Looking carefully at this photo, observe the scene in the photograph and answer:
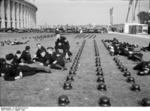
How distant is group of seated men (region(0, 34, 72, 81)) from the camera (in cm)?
887

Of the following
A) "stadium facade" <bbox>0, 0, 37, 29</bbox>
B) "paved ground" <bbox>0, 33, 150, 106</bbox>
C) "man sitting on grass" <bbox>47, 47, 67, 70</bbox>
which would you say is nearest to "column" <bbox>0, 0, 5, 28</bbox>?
"stadium facade" <bbox>0, 0, 37, 29</bbox>

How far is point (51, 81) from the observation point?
28.3 feet

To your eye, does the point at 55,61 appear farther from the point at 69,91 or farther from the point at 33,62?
the point at 69,91

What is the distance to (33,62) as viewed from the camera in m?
12.4

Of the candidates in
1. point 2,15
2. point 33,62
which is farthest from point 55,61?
point 2,15

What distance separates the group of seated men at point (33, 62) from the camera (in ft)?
29.1

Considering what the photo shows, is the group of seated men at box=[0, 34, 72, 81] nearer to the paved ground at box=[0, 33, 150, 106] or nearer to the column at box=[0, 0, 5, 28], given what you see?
the paved ground at box=[0, 33, 150, 106]

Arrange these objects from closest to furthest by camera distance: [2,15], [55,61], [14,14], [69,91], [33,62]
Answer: [69,91], [55,61], [33,62], [2,15], [14,14]

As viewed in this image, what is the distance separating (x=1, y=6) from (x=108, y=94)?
242 ft

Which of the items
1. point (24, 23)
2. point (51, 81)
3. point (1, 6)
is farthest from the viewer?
point (24, 23)

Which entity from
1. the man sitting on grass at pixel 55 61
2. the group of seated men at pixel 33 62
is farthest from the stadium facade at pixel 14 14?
the man sitting on grass at pixel 55 61

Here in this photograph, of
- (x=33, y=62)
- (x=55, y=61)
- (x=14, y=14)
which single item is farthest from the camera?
(x=14, y=14)

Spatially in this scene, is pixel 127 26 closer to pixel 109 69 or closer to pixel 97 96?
pixel 109 69

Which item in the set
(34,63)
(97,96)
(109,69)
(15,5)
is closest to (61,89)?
(97,96)
